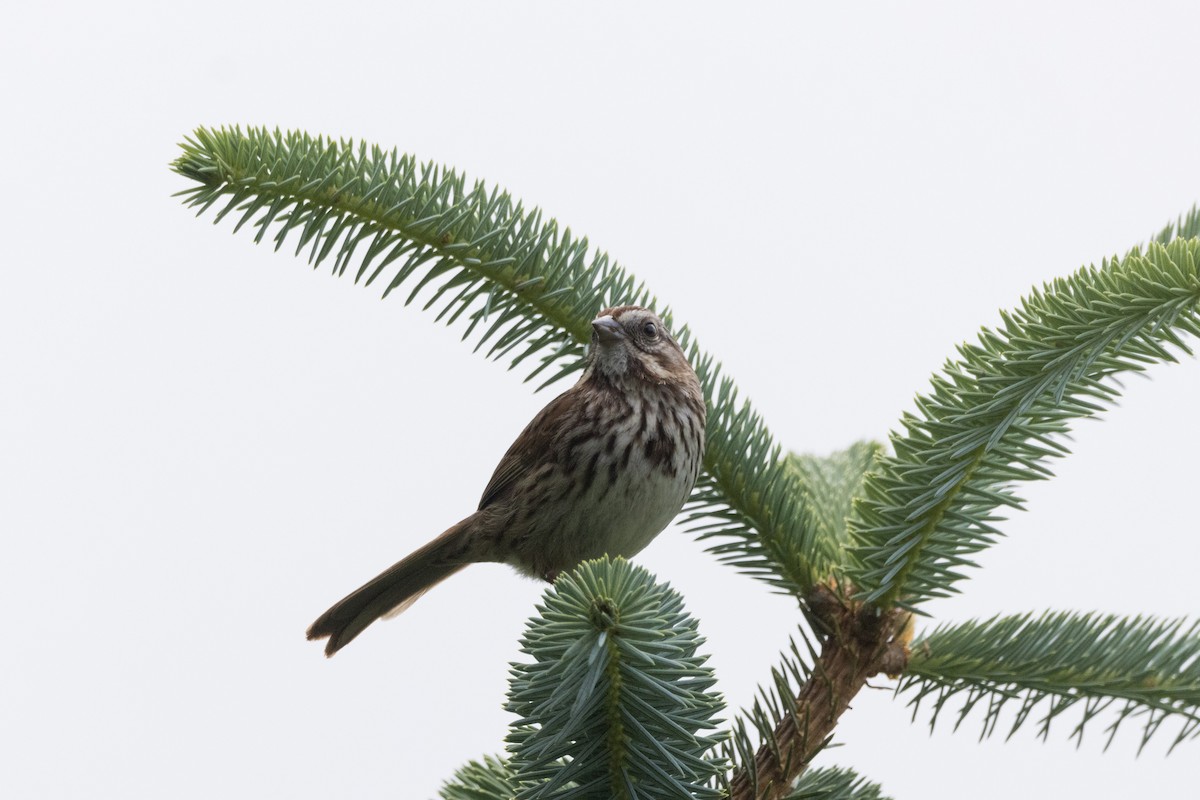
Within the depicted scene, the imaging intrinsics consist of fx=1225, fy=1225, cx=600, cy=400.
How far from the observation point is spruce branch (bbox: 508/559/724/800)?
5.04ft

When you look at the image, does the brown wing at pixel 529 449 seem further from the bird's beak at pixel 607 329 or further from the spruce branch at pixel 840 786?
the spruce branch at pixel 840 786

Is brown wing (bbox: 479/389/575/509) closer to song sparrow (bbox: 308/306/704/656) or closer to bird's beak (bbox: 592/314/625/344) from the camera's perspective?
song sparrow (bbox: 308/306/704/656)

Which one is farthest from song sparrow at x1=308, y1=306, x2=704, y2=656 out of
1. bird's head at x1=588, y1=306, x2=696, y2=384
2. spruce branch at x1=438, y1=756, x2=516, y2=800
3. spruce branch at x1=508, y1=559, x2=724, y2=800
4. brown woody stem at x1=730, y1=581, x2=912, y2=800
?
spruce branch at x1=508, y1=559, x2=724, y2=800

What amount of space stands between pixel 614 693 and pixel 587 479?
161cm

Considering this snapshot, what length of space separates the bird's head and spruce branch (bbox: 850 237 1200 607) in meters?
0.86

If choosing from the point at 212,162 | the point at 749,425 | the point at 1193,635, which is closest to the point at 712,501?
the point at 749,425

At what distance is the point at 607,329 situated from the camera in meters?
2.79

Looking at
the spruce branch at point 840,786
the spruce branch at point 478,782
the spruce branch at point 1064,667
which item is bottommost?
the spruce branch at point 478,782

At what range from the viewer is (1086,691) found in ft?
6.86

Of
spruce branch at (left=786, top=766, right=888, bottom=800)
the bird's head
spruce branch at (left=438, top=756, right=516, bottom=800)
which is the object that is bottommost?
spruce branch at (left=438, top=756, right=516, bottom=800)

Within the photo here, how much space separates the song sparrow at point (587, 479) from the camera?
3.00m

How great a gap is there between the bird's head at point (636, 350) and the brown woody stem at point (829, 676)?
34.1 inches

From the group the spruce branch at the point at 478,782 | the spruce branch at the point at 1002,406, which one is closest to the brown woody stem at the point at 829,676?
the spruce branch at the point at 1002,406

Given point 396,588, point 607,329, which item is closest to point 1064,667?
point 607,329
